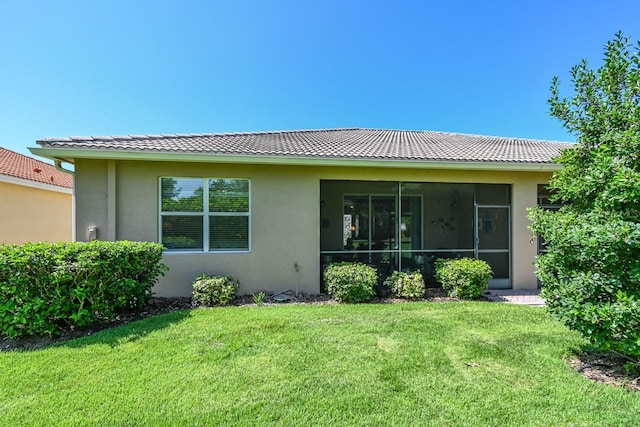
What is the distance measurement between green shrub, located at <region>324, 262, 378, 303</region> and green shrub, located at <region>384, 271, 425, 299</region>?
661 millimetres

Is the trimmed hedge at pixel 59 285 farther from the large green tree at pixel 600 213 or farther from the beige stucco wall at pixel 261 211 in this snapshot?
the large green tree at pixel 600 213

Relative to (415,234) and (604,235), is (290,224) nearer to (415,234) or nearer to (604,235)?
(415,234)

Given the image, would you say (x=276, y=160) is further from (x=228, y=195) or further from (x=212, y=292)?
(x=212, y=292)

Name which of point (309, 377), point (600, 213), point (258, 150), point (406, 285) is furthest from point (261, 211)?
point (600, 213)

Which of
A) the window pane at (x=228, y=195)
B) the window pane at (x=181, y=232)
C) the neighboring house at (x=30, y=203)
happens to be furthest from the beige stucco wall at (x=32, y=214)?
the window pane at (x=228, y=195)

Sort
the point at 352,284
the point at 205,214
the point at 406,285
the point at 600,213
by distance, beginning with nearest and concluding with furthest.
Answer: the point at 600,213, the point at 352,284, the point at 406,285, the point at 205,214

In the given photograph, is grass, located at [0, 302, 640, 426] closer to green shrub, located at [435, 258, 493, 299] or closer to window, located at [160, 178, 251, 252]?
green shrub, located at [435, 258, 493, 299]

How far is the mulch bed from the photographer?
140 inches

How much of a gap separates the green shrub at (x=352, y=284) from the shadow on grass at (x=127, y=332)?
9.99ft

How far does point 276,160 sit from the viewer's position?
7.02m

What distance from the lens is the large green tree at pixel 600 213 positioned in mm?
3246

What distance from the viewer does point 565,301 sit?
3.63 meters

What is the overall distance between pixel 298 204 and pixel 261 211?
0.93 m

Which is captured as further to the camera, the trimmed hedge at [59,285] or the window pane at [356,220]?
the window pane at [356,220]
